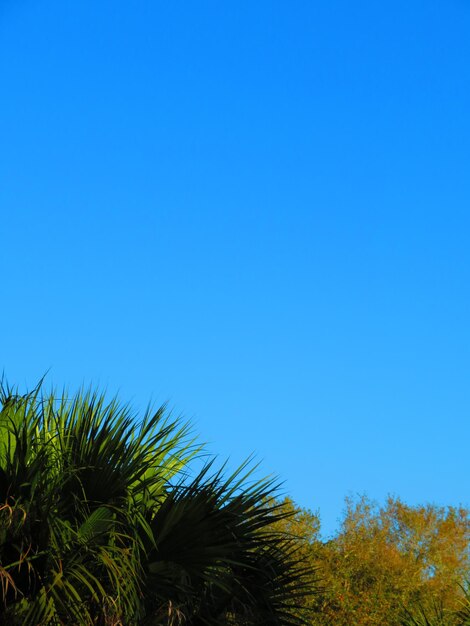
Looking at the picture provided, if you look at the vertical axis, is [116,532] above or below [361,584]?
below

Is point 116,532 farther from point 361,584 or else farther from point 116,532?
point 361,584

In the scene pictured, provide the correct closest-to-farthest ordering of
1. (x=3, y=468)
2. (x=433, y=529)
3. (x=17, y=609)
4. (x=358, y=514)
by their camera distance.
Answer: (x=17, y=609) < (x=3, y=468) < (x=358, y=514) < (x=433, y=529)

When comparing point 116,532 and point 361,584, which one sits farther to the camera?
point 361,584

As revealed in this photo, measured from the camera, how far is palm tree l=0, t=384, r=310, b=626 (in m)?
9.62

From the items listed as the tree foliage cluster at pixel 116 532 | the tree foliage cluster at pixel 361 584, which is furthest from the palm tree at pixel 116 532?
the tree foliage cluster at pixel 361 584

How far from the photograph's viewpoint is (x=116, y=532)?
33.7ft

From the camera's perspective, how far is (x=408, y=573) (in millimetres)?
32781

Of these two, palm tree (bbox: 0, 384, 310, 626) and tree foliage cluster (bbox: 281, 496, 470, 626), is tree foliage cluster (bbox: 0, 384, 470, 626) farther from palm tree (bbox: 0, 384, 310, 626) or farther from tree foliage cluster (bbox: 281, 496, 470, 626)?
tree foliage cluster (bbox: 281, 496, 470, 626)

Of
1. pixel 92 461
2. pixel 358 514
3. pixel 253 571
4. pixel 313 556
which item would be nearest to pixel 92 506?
pixel 92 461

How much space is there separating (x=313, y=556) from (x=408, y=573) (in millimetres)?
3384

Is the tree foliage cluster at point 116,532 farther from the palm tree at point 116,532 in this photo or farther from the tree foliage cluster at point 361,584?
the tree foliage cluster at point 361,584

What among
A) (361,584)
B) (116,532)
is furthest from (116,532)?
(361,584)

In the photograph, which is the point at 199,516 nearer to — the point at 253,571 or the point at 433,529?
the point at 253,571

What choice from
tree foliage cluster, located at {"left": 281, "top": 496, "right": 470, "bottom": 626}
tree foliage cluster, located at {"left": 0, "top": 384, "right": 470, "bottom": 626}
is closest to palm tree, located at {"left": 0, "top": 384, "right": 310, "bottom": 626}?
tree foliage cluster, located at {"left": 0, "top": 384, "right": 470, "bottom": 626}
